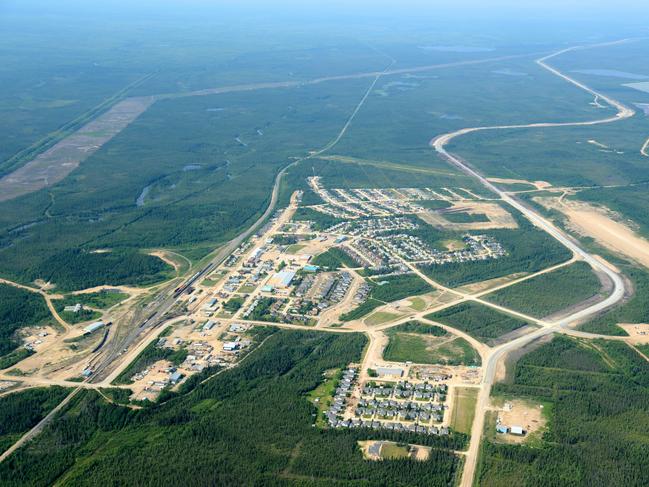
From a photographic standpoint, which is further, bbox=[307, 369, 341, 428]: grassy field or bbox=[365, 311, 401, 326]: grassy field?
bbox=[365, 311, 401, 326]: grassy field

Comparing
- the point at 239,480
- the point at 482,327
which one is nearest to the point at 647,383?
the point at 482,327

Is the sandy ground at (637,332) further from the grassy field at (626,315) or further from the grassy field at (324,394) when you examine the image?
the grassy field at (324,394)

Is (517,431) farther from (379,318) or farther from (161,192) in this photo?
(161,192)

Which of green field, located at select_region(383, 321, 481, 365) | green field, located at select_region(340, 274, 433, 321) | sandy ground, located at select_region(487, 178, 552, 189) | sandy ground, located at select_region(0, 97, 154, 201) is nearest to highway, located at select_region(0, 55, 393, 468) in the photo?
green field, located at select_region(340, 274, 433, 321)

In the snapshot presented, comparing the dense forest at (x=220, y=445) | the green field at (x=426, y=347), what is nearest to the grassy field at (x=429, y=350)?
the green field at (x=426, y=347)

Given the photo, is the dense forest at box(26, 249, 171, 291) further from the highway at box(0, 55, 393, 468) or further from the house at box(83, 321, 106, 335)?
the house at box(83, 321, 106, 335)

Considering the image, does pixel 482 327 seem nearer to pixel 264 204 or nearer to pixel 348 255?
pixel 348 255

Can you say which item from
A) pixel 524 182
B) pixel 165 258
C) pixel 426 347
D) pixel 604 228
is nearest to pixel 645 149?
pixel 524 182
